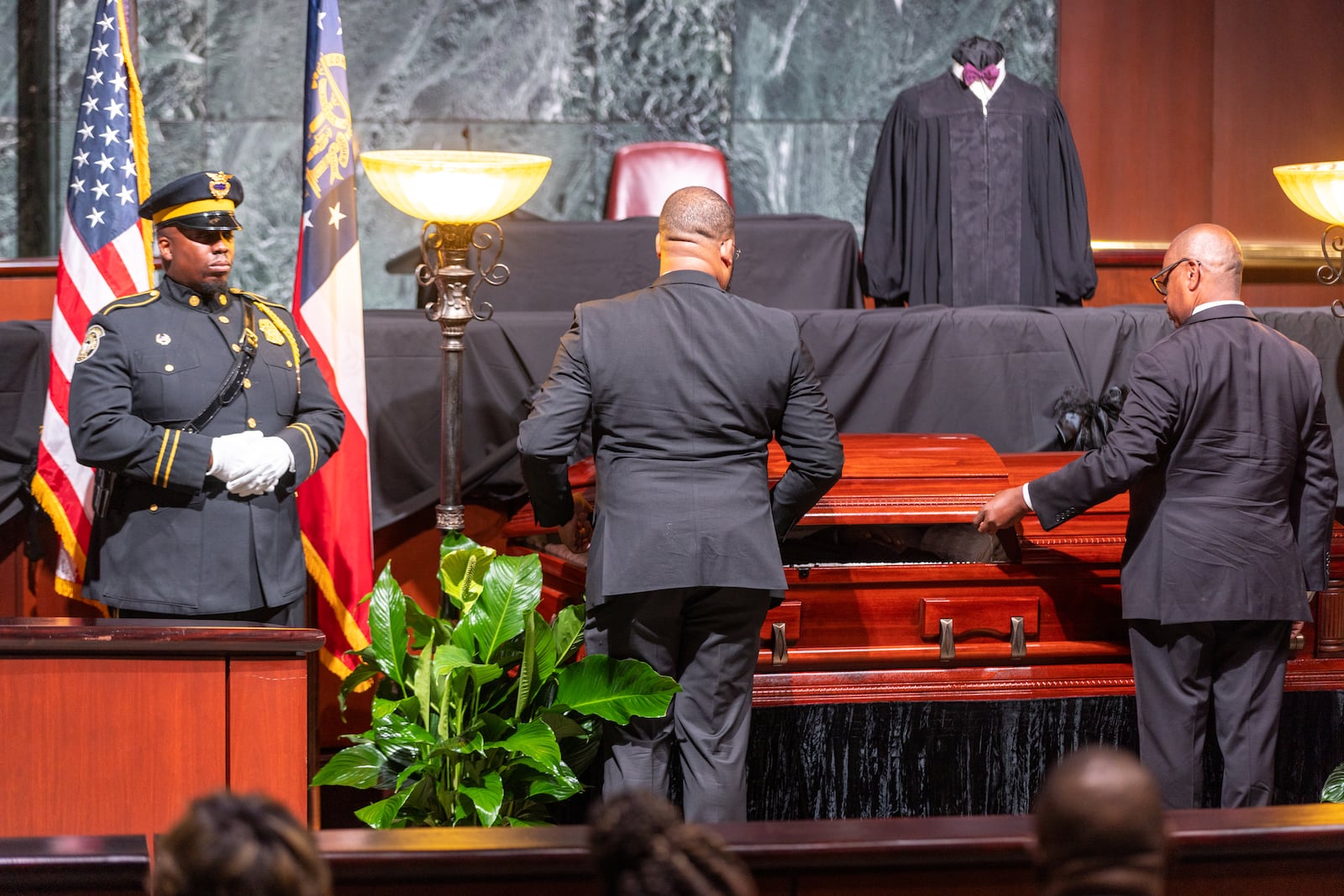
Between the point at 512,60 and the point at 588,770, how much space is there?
465cm

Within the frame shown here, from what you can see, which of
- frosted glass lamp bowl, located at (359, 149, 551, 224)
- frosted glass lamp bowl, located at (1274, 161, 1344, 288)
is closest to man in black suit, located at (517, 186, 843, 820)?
frosted glass lamp bowl, located at (359, 149, 551, 224)

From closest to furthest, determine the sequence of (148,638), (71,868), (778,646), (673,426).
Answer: (71,868)
(148,638)
(673,426)
(778,646)

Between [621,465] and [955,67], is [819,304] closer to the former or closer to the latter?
[955,67]

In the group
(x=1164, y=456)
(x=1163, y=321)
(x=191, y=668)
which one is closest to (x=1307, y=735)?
(x=1164, y=456)

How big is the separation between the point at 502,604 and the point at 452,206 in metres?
0.95

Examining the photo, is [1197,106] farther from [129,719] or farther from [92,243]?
[129,719]

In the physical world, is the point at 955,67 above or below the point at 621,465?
above

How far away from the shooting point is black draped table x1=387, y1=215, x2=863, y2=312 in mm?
5094

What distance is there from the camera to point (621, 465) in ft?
9.41

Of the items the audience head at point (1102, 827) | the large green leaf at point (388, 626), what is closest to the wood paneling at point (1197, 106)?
the large green leaf at point (388, 626)

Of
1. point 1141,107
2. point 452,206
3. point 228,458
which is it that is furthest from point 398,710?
point 1141,107

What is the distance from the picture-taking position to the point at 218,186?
317cm

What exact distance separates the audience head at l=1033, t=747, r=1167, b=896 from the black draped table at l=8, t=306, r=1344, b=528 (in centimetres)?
332

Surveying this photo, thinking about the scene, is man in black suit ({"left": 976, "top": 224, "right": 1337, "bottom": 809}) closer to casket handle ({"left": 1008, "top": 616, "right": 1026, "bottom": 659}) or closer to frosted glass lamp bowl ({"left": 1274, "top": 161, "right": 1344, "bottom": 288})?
casket handle ({"left": 1008, "top": 616, "right": 1026, "bottom": 659})
